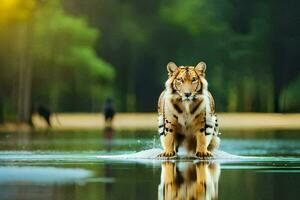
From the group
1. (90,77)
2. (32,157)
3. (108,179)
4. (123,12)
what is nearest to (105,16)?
(123,12)

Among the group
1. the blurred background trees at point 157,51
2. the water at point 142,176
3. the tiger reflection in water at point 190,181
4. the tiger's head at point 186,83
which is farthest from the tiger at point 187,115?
the blurred background trees at point 157,51

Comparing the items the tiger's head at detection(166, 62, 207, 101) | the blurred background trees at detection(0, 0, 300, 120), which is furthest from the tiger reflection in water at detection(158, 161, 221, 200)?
the blurred background trees at detection(0, 0, 300, 120)

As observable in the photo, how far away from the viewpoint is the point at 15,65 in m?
71.1

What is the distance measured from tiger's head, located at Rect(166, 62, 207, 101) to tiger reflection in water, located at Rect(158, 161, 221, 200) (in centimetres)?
121

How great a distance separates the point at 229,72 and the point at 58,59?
9418 millimetres

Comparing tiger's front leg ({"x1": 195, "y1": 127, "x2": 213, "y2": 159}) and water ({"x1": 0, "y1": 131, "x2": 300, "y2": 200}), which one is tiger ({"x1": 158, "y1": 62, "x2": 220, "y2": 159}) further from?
water ({"x1": 0, "y1": 131, "x2": 300, "y2": 200})

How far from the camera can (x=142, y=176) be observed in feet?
57.9

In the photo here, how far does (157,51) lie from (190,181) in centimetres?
6407

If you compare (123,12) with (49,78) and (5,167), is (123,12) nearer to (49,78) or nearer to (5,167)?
(49,78)

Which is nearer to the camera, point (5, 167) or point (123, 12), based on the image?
point (5, 167)

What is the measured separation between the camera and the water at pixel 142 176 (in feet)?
49.0

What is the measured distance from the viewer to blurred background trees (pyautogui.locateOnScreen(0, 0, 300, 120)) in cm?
7600

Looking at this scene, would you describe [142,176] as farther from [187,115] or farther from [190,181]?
[187,115]

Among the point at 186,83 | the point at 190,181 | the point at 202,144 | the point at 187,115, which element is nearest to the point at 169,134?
the point at 187,115
